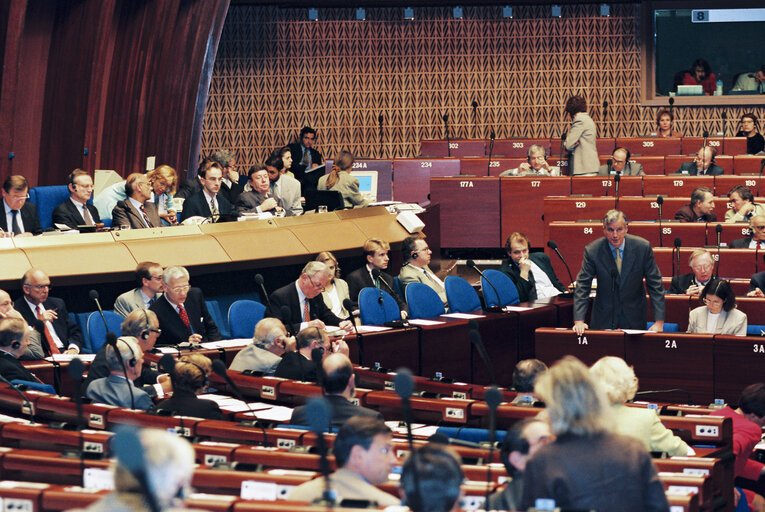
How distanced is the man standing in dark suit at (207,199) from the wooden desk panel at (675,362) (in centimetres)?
347

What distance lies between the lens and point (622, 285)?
6.75 m

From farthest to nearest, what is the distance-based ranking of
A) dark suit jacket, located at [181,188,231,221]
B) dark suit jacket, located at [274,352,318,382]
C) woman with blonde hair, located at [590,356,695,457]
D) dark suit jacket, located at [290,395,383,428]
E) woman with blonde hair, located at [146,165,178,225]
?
dark suit jacket, located at [181,188,231,221], woman with blonde hair, located at [146,165,178,225], dark suit jacket, located at [274,352,318,382], dark suit jacket, located at [290,395,383,428], woman with blonde hair, located at [590,356,695,457]

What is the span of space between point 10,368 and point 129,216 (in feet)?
9.33

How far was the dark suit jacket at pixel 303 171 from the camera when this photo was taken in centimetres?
1184

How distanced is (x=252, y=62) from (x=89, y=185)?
24.4 feet

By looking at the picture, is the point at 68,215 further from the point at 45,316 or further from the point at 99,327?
the point at 99,327

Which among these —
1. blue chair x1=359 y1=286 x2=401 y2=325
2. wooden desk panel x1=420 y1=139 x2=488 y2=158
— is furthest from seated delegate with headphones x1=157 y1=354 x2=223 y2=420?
wooden desk panel x1=420 y1=139 x2=488 y2=158

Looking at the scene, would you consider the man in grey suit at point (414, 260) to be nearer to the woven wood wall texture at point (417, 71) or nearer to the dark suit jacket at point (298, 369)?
the dark suit jacket at point (298, 369)

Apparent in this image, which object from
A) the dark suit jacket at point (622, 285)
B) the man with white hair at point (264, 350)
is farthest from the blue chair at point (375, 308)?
the man with white hair at point (264, 350)

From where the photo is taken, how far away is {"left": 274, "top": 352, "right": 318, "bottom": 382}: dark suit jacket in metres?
5.38

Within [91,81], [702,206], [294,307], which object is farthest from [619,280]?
[91,81]

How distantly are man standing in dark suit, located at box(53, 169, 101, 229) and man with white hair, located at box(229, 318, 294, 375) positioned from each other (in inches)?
100

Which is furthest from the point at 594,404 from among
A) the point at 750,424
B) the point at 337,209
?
the point at 337,209

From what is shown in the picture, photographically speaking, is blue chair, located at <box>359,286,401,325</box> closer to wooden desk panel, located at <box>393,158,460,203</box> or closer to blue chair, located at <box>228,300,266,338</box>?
blue chair, located at <box>228,300,266,338</box>
